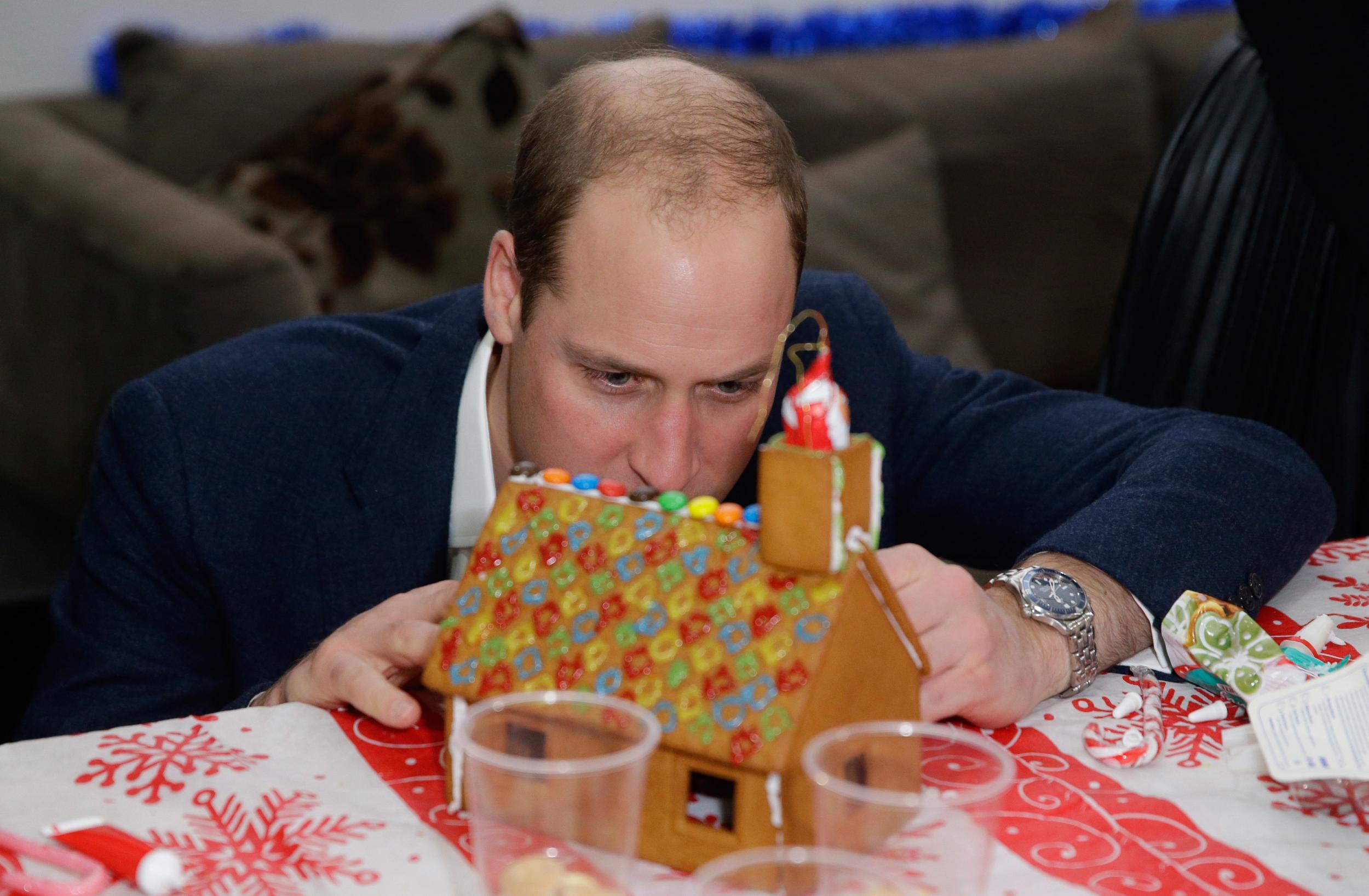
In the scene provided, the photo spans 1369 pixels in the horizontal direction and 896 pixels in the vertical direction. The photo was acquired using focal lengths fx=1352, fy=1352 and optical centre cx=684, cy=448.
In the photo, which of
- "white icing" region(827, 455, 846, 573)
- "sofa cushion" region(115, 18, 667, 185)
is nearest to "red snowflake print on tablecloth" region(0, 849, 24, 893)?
"white icing" region(827, 455, 846, 573)

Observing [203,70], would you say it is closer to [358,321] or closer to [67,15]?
[67,15]

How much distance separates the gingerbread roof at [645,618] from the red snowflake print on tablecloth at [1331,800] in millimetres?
340

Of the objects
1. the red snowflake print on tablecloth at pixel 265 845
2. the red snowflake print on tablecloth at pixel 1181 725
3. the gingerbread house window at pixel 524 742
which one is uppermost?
the gingerbread house window at pixel 524 742

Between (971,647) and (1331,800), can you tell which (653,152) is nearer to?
(971,647)

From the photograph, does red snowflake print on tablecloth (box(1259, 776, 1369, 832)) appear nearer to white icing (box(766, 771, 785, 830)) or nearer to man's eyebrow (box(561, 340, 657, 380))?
white icing (box(766, 771, 785, 830))

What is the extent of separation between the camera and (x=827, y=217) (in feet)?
9.71

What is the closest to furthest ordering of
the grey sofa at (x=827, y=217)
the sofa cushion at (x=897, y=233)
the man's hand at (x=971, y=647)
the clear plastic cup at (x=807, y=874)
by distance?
the clear plastic cup at (x=807, y=874)
the man's hand at (x=971, y=647)
the grey sofa at (x=827, y=217)
the sofa cushion at (x=897, y=233)

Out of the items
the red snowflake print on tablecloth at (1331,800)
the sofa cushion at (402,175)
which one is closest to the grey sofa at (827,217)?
the sofa cushion at (402,175)

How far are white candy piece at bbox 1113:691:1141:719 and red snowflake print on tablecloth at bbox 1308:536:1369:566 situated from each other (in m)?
0.41

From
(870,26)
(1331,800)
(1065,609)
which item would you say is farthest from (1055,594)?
(870,26)

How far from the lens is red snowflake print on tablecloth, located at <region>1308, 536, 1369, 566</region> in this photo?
128 cm

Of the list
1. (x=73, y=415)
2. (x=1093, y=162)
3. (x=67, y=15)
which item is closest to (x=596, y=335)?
(x=73, y=415)

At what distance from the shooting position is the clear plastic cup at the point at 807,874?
0.60 metres

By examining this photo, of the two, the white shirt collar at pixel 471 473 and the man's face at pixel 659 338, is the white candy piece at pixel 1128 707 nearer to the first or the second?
the man's face at pixel 659 338
